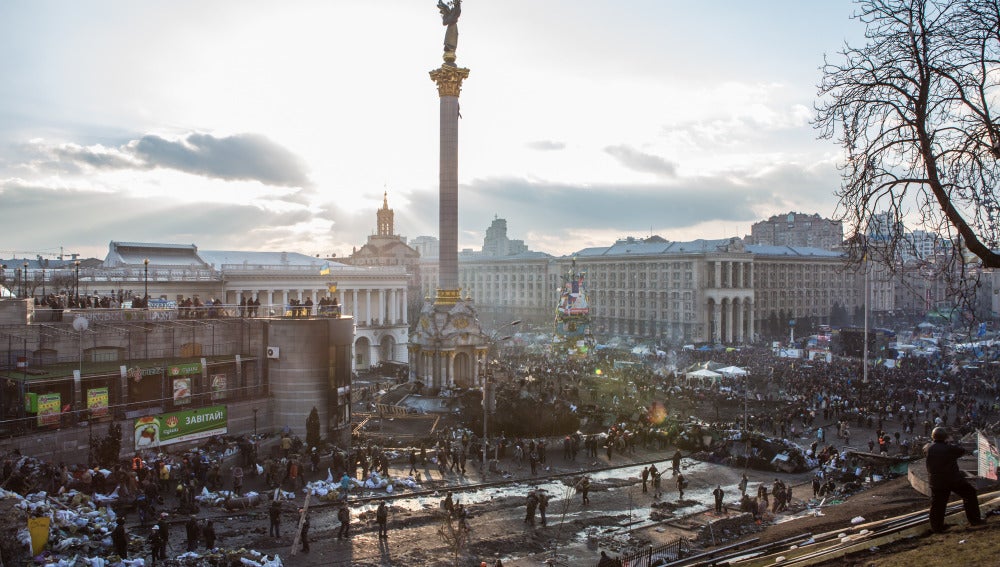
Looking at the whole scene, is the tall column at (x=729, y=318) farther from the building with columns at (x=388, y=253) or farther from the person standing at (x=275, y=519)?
the person standing at (x=275, y=519)

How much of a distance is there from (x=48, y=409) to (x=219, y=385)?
6924 mm

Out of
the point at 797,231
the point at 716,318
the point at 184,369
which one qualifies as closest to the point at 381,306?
the point at 184,369

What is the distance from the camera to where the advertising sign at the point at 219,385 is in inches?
1167

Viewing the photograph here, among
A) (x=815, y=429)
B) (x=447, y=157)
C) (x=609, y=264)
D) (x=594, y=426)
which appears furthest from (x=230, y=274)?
(x=609, y=264)

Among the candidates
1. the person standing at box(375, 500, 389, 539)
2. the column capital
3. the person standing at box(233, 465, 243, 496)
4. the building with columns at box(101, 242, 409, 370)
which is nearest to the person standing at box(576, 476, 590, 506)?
the person standing at box(375, 500, 389, 539)

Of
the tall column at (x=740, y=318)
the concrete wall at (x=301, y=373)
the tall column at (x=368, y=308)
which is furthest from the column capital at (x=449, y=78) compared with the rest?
the tall column at (x=740, y=318)

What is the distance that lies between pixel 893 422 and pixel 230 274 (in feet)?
165

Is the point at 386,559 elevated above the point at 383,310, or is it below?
below

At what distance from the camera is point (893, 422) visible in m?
40.3

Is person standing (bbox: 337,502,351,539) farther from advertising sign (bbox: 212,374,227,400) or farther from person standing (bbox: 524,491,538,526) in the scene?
advertising sign (bbox: 212,374,227,400)

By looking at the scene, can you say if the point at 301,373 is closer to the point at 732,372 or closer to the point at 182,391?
the point at 182,391

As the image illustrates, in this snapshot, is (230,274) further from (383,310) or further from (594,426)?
(594,426)

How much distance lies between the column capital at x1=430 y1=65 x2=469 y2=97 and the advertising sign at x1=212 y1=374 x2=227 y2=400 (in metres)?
30.7

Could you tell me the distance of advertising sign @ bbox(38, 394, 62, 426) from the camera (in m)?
23.5
